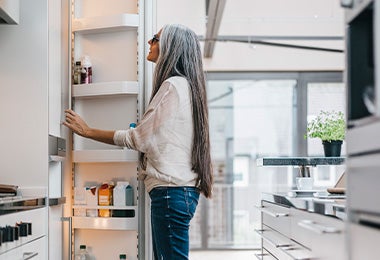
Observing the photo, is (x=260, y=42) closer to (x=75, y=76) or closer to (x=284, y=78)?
(x=284, y=78)

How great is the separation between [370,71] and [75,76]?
204 centimetres

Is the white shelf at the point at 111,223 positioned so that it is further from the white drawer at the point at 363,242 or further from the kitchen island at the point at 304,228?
the white drawer at the point at 363,242

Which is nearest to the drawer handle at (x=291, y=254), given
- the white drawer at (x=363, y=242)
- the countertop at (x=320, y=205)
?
the countertop at (x=320, y=205)

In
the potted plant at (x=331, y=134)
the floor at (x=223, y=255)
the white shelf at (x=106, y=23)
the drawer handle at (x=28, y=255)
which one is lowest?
the floor at (x=223, y=255)

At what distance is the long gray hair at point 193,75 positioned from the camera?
2674 mm

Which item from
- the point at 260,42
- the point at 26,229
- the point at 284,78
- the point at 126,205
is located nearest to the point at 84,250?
the point at 126,205

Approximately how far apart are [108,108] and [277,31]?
4532mm

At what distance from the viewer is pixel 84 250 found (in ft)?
10.00

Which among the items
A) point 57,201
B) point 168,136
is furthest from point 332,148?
point 57,201

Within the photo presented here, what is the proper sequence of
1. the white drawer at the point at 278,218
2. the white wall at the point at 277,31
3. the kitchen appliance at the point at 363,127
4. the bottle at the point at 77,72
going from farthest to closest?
the white wall at the point at 277,31
the bottle at the point at 77,72
the white drawer at the point at 278,218
the kitchen appliance at the point at 363,127

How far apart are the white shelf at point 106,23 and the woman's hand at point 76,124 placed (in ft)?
1.63

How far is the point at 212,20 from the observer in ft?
18.4

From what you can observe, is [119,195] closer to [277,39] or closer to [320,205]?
[320,205]

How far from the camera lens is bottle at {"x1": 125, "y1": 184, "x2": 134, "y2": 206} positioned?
3.00m
